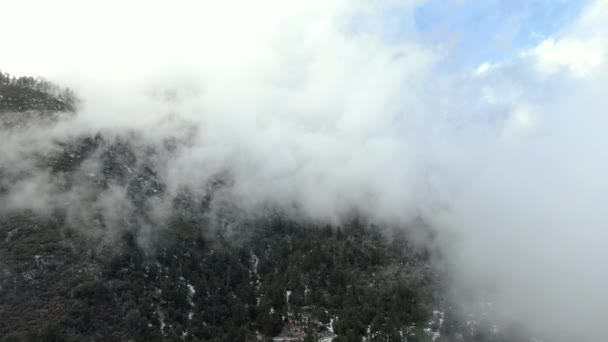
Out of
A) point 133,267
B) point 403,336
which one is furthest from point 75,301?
point 403,336

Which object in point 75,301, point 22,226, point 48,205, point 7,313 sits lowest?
point 7,313

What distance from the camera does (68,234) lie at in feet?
624

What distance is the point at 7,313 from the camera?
152 metres

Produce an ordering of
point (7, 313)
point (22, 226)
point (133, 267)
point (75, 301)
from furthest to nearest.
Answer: point (133, 267), point (22, 226), point (75, 301), point (7, 313)

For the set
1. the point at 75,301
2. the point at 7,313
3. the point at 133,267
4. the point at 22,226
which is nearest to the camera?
the point at 7,313

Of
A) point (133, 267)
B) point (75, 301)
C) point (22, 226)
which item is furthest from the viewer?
point (133, 267)

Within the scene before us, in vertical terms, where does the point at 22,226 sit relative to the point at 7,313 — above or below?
above

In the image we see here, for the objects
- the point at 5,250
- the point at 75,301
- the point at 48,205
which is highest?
the point at 48,205

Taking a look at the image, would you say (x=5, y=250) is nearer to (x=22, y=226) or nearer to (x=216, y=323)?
(x=22, y=226)

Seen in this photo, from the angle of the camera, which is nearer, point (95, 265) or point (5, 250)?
point (5, 250)

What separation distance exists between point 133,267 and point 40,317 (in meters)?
45.9

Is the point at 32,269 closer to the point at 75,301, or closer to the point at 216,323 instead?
the point at 75,301

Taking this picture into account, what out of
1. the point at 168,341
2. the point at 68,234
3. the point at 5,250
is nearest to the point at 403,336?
the point at 168,341

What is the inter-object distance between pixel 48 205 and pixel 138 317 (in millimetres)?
66551
